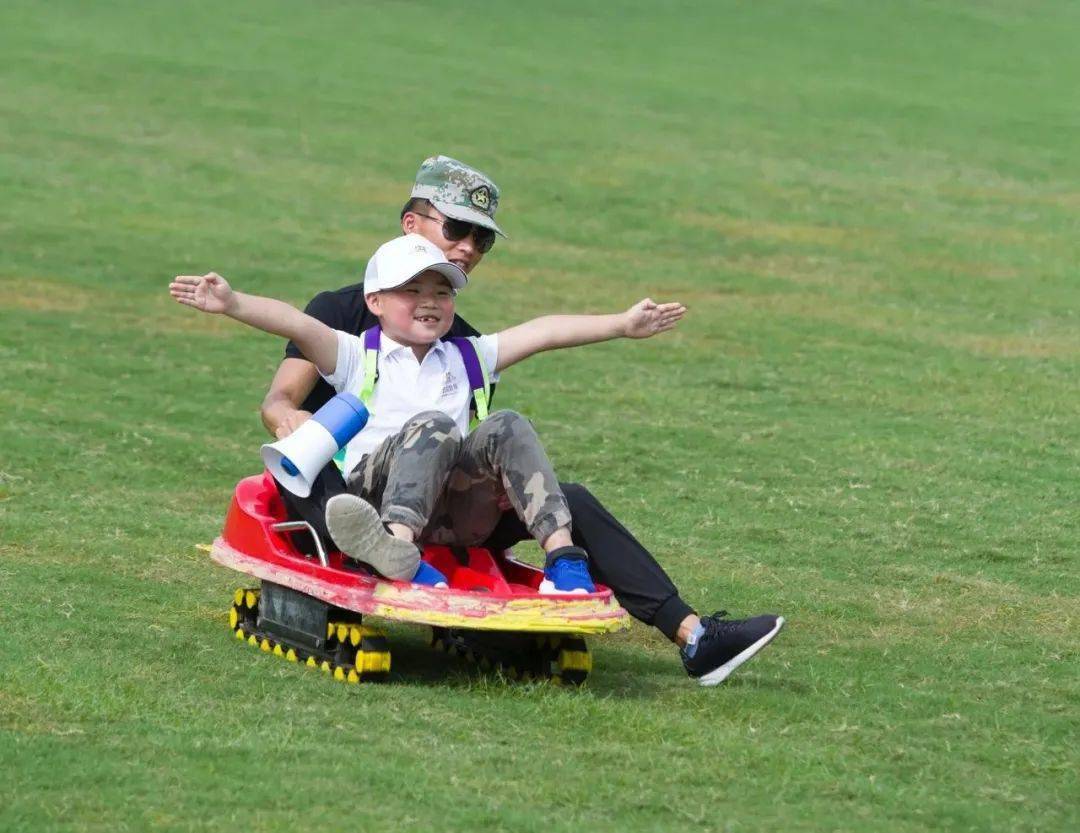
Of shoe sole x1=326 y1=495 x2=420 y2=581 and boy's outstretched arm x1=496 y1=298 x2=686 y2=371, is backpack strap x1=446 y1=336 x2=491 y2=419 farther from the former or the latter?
shoe sole x1=326 y1=495 x2=420 y2=581

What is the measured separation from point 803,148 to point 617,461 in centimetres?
1566

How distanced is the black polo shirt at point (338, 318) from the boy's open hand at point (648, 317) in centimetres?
59

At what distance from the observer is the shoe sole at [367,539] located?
6.38 metres

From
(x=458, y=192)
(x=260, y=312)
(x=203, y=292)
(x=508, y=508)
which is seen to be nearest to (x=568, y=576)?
(x=508, y=508)

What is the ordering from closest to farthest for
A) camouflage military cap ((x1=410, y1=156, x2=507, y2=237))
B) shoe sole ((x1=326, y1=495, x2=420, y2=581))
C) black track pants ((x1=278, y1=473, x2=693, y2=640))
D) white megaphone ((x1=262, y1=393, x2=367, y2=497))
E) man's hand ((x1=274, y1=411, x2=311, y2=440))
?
shoe sole ((x1=326, y1=495, x2=420, y2=581))
white megaphone ((x1=262, y1=393, x2=367, y2=497))
black track pants ((x1=278, y1=473, x2=693, y2=640))
man's hand ((x1=274, y1=411, x2=311, y2=440))
camouflage military cap ((x1=410, y1=156, x2=507, y2=237))

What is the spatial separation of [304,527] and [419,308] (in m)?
0.89

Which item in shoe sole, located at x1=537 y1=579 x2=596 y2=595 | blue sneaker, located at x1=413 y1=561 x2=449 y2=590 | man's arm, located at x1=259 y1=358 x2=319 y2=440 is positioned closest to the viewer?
shoe sole, located at x1=537 y1=579 x2=596 y2=595

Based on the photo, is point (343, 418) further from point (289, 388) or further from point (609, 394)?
point (609, 394)

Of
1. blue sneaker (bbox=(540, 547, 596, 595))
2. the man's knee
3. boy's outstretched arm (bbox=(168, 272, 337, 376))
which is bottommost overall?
blue sneaker (bbox=(540, 547, 596, 595))

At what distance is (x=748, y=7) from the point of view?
38125 mm

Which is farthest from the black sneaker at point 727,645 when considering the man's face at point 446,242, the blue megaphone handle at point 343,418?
the man's face at point 446,242

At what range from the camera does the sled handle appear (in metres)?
7.00

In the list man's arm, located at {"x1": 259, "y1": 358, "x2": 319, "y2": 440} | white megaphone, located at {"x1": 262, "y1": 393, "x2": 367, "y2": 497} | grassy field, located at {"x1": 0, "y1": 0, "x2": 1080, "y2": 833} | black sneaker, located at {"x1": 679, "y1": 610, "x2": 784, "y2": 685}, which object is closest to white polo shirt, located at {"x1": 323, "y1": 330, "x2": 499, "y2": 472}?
man's arm, located at {"x1": 259, "y1": 358, "x2": 319, "y2": 440}

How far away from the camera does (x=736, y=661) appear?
22.3ft
